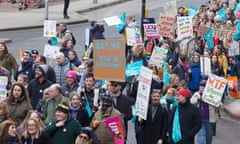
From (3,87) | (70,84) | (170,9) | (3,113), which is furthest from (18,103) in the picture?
(170,9)

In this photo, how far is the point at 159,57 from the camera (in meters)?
16.0

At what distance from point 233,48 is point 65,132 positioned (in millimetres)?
9703

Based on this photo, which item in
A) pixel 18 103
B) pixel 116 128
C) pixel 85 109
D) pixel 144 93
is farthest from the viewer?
pixel 18 103

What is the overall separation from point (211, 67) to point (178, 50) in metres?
1.52

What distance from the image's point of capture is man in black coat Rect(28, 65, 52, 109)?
1267 cm

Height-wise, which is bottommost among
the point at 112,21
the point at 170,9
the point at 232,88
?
the point at 232,88

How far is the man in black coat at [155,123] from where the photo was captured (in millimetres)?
10992

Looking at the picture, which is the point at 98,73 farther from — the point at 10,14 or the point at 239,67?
the point at 10,14

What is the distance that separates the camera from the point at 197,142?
43.2ft

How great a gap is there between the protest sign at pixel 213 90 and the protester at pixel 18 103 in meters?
3.09

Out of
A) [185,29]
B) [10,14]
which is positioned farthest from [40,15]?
[185,29]

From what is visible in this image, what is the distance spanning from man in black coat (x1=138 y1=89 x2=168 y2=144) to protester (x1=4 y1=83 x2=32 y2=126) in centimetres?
168

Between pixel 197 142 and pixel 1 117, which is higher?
pixel 1 117

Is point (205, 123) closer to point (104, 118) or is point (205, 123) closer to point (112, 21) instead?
point (104, 118)
